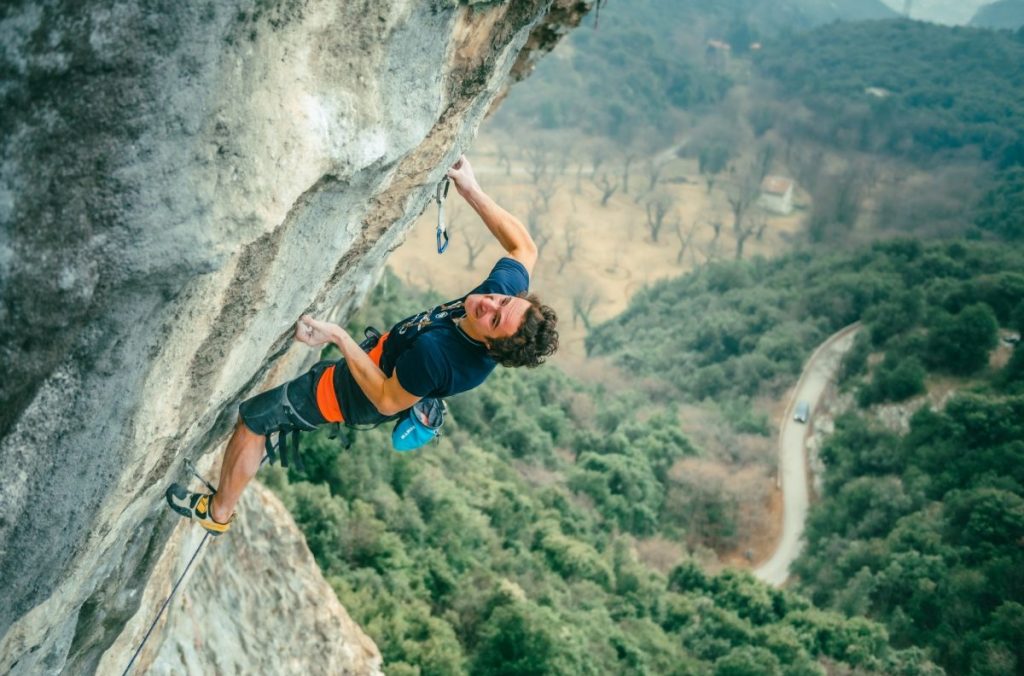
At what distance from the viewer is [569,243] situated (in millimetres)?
50281

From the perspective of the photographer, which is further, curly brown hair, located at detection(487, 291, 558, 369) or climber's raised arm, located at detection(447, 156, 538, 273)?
climber's raised arm, located at detection(447, 156, 538, 273)

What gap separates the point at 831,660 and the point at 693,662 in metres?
3.56

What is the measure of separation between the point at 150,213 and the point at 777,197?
203 feet

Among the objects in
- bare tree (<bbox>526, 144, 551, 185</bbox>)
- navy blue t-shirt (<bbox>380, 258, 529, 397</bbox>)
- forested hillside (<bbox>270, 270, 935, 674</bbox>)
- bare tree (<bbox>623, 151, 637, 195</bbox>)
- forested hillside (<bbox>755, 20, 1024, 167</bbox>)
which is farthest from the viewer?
forested hillside (<bbox>755, 20, 1024, 167</bbox>)

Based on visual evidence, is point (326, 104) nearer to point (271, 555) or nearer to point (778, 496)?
point (271, 555)

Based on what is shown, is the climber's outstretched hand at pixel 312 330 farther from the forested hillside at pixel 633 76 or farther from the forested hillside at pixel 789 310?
the forested hillside at pixel 633 76

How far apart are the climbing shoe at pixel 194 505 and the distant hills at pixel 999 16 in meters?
113

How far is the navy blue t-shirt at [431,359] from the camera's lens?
439 centimetres

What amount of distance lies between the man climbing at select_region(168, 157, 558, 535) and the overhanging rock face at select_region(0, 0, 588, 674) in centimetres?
49

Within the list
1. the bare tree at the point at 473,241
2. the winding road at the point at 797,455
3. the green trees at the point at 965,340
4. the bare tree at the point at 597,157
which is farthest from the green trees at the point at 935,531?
the bare tree at the point at 597,157

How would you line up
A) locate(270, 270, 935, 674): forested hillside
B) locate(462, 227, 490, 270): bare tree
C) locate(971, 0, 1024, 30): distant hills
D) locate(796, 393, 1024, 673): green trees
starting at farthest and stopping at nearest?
locate(971, 0, 1024, 30): distant hills
locate(462, 227, 490, 270): bare tree
locate(796, 393, 1024, 673): green trees
locate(270, 270, 935, 674): forested hillside

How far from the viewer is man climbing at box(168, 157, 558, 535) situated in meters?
4.41

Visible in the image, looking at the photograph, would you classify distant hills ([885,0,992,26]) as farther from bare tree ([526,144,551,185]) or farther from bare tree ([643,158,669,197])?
bare tree ([526,144,551,185])

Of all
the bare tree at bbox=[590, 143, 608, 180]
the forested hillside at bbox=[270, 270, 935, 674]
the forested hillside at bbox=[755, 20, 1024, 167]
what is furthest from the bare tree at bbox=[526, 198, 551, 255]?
the forested hillside at bbox=[755, 20, 1024, 167]
